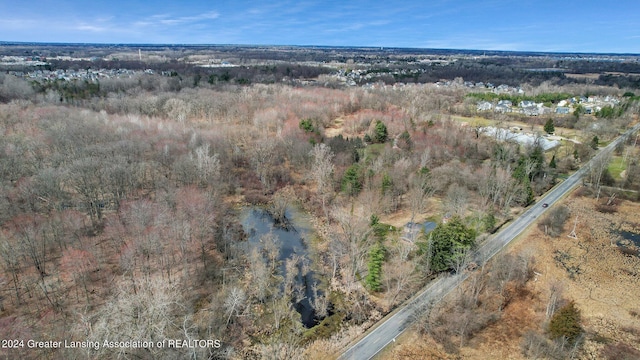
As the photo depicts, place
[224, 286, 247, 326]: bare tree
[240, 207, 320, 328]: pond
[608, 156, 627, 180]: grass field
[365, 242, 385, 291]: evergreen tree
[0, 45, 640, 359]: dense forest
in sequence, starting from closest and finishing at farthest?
[0, 45, 640, 359]: dense forest, [224, 286, 247, 326]: bare tree, [240, 207, 320, 328]: pond, [365, 242, 385, 291]: evergreen tree, [608, 156, 627, 180]: grass field

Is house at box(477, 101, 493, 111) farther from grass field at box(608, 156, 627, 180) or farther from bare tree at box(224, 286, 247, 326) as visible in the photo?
bare tree at box(224, 286, 247, 326)

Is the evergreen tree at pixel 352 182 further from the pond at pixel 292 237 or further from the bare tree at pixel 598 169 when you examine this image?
the bare tree at pixel 598 169

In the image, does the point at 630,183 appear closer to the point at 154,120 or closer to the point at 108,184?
the point at 108,184

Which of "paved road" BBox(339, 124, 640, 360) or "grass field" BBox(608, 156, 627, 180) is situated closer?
"paved road" BBox(339, 124, 640, 360)

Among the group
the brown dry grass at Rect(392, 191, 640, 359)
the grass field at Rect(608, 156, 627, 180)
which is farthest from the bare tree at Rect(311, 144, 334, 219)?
the grass field at Rect(608, 156, 627, 180)

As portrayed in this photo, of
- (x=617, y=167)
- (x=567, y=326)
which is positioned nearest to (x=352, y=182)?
(x=567, y=326)

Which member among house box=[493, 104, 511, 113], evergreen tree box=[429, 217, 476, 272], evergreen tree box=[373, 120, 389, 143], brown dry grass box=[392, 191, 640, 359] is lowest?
brown dry grass box=[392, 191, 640, 359]

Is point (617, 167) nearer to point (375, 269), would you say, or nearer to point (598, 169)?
point (598, 169)
